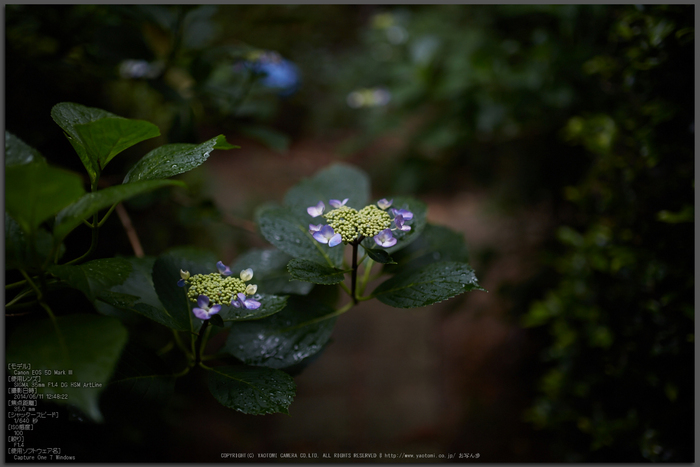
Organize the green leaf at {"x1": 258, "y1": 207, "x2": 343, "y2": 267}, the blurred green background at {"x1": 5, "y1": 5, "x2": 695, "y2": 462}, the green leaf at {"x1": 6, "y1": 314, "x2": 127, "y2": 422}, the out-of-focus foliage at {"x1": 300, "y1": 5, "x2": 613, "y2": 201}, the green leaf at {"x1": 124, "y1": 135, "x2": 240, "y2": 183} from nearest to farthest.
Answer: the green leaf at {"x1": 6, "y1": 314, "x2": 127, "y2": 422}
the green leaf at {"x1": 124, "y1": 135, "x2": 240, "y2": 183}
the green leaf at {"x1": 258, "y1": 207, "x2": 343, "y2": 267}
the blurred green background at {"x1": 5, "y1": 5, "x2": 695, "y2": 462}
the out-of-focus foliage at {"x1": 300, "y1": 5, "x2": 613, "y2": 201}

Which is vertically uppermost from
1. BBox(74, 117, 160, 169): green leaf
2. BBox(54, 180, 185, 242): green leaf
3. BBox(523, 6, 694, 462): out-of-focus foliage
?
BBox(74, 117, 160, 169): green leaf

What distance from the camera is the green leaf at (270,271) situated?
623 mm

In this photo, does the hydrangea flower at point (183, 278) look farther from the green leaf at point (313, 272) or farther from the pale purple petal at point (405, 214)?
the pale purple petal at point (405, 214)

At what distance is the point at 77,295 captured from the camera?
0.53 meters

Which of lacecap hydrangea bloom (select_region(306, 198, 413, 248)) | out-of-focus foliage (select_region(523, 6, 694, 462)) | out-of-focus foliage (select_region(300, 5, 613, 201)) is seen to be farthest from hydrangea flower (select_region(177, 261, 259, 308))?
out-of-focus foliage (select_region(300, 5, 613, 201))

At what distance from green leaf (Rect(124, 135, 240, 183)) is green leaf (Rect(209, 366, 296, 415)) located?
0.85 feet

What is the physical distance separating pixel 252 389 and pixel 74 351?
0.62ft

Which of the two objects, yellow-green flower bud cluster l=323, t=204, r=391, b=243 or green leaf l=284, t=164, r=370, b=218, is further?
green leaf l=284, t=164, r=370, b=218

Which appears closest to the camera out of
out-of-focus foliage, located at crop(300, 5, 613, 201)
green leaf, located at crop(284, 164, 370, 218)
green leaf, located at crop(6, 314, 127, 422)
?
green leaf, located at crop(6, 314, 127, 422)

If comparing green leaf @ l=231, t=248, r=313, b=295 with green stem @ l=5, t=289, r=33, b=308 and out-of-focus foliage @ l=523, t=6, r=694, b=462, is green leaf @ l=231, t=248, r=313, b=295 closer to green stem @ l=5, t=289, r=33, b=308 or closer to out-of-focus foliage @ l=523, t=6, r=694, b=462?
green stem @ l=5, t=289, r=33, b=308

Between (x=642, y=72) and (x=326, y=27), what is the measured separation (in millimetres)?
3446

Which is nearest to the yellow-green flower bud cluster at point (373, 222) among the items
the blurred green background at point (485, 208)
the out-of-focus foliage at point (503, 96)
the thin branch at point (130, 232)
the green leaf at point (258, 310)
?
the green leaf at point (258, 310)

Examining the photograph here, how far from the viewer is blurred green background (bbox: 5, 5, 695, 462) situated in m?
0.78

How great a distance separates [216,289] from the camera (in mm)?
444
